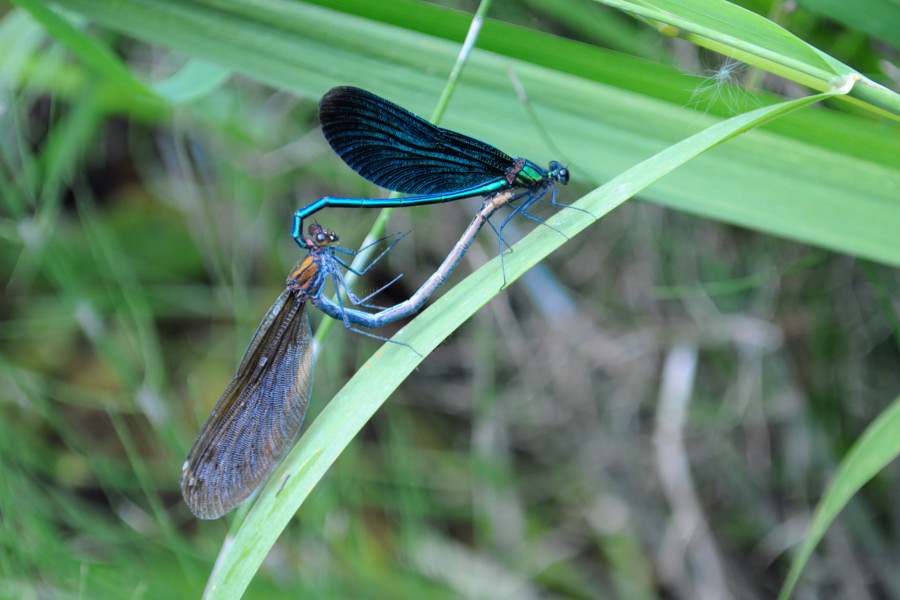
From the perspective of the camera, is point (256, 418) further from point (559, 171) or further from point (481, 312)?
point (481, 312)

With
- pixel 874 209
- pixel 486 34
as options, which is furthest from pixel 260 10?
pixel 874 209

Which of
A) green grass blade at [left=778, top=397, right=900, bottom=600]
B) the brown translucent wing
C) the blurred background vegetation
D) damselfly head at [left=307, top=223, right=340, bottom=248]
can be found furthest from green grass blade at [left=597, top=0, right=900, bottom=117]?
the brown translucent wing

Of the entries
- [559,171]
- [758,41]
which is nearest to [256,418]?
Result: [559,171]

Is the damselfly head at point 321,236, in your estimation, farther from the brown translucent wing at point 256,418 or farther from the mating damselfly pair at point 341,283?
the brown translucent wing at point 256,418

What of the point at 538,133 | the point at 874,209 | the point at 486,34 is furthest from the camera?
the point at 538,133

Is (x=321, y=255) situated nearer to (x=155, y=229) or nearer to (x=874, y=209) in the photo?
(x=874, y=209)

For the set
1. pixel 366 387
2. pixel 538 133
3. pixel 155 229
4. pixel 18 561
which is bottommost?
pixel 18 561
